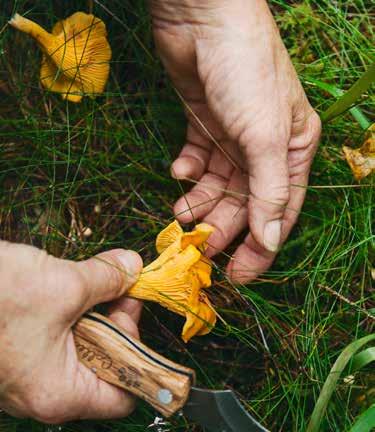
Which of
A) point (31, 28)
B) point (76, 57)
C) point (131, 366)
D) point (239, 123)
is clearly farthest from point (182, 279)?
point (31, 28)

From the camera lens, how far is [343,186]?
9.07ft

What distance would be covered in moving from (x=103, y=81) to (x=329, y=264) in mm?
1308

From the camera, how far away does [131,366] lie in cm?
217

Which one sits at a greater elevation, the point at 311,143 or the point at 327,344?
the point at 311,143

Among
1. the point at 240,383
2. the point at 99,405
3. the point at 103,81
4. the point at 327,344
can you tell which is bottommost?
the point at 240,383

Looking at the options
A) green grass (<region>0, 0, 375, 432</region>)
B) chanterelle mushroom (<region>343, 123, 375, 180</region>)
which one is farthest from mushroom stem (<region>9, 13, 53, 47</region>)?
chanterelle mushroom (<region>343, 123, 375, 180</region>)

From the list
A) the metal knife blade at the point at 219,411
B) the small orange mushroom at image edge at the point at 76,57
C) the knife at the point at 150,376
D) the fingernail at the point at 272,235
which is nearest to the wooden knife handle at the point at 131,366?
the knife at the point at 150,376

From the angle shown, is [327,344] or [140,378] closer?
[140,378]

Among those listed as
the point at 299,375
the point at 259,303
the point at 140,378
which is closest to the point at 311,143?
the point at 259,303

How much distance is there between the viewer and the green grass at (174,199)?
2.77 meters

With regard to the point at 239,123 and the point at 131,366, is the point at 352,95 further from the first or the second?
the point at 131,366

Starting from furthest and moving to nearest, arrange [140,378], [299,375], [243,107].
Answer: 1. [299,375]
2. [243,107]
3. [140,378]

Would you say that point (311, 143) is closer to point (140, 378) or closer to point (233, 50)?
point (233, 50)

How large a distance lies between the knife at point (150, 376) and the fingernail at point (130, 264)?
0.24 meters
